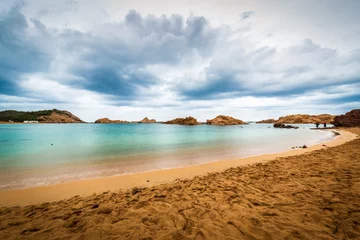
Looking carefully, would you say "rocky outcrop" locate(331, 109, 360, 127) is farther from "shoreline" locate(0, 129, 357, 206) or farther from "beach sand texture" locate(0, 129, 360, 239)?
"shoreline" locate(0, 129, 357, 206)

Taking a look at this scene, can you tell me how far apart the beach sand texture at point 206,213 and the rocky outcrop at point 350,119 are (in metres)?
83.9

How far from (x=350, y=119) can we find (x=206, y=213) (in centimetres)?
9089

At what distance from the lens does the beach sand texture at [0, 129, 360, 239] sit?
3.26 m

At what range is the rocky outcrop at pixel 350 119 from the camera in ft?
198

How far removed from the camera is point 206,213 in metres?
4.09

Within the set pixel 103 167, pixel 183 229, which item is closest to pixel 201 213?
pixel 183 229

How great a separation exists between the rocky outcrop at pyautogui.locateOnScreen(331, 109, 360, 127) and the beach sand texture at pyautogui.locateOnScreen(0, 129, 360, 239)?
83.9 metres

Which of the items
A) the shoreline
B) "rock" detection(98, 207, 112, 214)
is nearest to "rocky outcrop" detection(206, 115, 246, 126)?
the shoreline

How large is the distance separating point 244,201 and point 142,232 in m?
A: 3.12

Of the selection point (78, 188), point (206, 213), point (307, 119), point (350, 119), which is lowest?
point (78, 188)

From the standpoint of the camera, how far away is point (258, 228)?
3344mm

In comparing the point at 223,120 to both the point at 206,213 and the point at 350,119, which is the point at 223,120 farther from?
the point at 206,213

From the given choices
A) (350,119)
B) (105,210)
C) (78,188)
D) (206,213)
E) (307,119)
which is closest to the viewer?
(206,213)

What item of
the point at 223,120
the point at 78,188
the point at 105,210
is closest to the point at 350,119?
the point at 105,210
